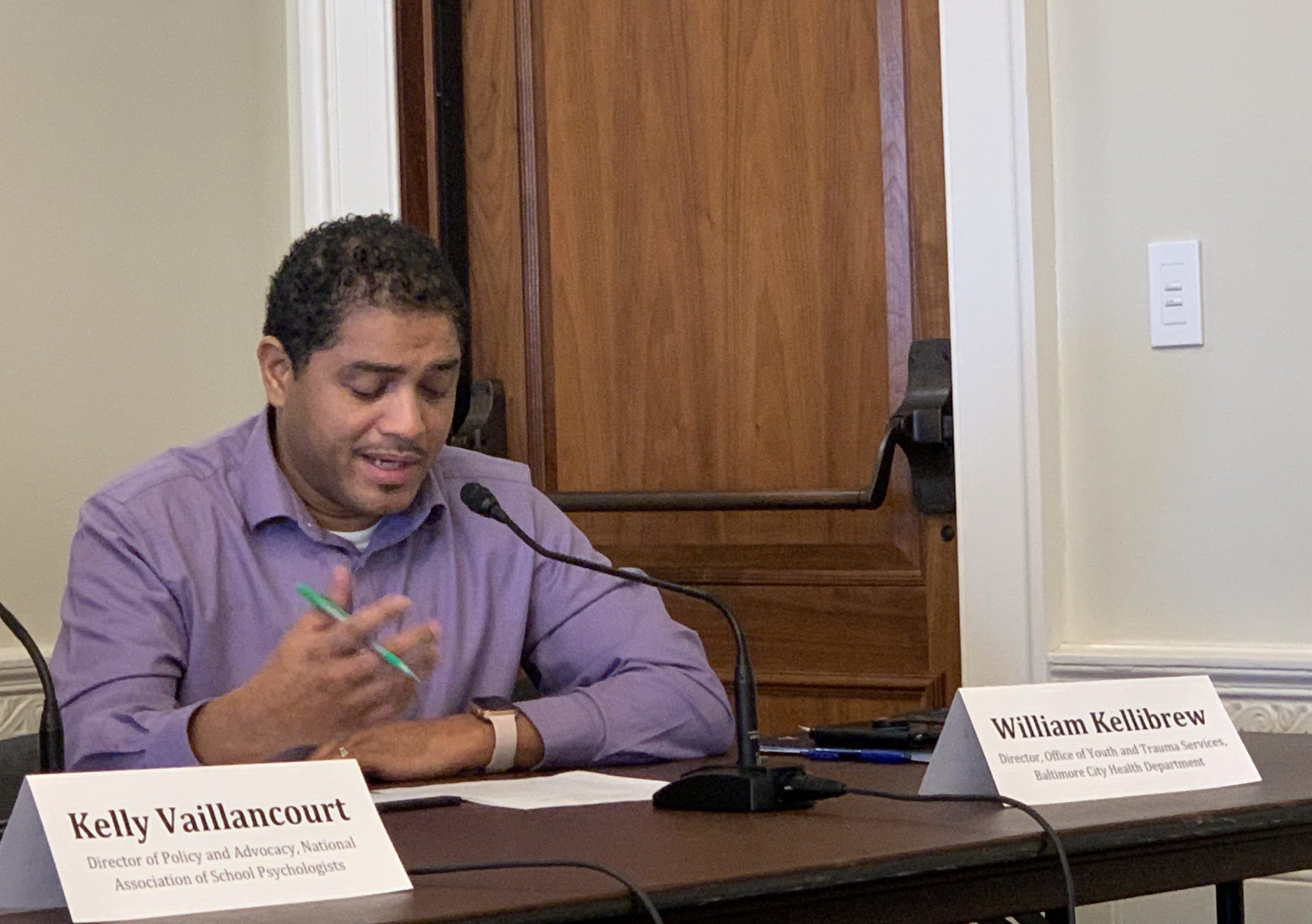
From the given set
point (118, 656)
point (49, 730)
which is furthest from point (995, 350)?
point (49, 730)

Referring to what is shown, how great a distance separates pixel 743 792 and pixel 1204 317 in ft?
4.00

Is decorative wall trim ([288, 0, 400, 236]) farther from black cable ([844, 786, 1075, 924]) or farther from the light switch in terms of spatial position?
black cable ([844, 786, 1075, 924])

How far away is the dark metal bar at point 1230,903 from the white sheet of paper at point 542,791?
1.75 ft

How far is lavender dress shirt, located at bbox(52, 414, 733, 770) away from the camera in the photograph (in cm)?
172

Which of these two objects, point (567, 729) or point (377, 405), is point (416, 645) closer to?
point (567, 729)

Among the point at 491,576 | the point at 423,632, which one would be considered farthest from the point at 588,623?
the point at 423,632

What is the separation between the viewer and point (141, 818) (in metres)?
0.97

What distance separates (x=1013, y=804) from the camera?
4.03 feet

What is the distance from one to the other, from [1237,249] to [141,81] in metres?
1.67

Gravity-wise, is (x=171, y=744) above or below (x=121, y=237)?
below

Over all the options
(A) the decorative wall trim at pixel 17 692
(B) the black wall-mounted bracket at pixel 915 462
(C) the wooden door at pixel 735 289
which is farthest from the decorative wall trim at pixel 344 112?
(A) the decorative wall trim at pixel 17 692

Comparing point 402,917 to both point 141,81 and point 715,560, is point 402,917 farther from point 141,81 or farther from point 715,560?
point 141,81

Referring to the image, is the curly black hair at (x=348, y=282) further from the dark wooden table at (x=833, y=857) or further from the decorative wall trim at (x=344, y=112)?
the decorative wall trim at (x=344, y=112)

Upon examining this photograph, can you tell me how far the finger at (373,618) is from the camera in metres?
1.49
